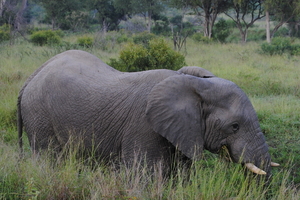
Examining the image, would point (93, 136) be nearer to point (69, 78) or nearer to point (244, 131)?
point (69, 78)

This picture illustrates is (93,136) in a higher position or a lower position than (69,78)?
lower

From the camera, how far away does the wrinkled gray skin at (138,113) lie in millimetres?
→ 3312

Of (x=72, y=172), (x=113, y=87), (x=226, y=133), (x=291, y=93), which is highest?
(x=113, y=87)

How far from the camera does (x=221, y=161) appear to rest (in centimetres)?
366

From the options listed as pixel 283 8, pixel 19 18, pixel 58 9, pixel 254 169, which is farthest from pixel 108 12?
pixel 254 169

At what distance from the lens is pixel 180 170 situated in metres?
3.59

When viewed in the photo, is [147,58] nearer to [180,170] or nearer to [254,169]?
[180,170]

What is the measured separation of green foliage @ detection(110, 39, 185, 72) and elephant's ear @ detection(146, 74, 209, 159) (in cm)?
513

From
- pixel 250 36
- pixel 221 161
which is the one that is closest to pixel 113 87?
pixel 221 161

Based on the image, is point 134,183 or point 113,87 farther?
point 113,87

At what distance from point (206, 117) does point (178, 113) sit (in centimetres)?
29

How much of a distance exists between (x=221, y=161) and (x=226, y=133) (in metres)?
0.40

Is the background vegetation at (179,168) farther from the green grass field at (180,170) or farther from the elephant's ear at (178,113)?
the elephant's ear at (178,113)

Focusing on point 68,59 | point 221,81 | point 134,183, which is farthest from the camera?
point 68,59
